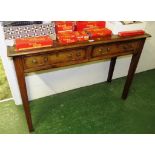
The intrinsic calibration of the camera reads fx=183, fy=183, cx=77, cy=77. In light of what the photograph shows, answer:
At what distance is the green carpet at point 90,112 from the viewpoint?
5.83ft

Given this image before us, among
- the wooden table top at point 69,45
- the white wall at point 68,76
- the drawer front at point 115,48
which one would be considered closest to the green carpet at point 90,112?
the white wall at point 68,76

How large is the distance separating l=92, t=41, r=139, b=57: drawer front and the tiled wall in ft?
1.34

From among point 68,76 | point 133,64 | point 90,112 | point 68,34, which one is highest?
point 68,34

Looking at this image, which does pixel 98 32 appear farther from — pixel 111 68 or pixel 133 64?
pixel 111 68

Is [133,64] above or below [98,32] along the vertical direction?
below

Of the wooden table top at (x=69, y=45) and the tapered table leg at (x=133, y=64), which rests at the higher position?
the wooden table top at (x=69, y=45)

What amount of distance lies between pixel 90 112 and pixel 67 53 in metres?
0.80

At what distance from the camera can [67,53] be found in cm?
142

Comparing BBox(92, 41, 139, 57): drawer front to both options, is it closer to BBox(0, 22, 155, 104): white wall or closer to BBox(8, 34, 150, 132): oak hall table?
BBox(8, 34, 150, 132): oak hall table

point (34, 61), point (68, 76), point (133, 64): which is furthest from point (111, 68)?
point (34, 61)

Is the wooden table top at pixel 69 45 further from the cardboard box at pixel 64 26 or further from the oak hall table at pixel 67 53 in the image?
the cardboard box at pixel 64 26

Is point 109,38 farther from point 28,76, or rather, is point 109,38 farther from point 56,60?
point 28,76

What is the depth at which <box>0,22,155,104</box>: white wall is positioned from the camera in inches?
73.8

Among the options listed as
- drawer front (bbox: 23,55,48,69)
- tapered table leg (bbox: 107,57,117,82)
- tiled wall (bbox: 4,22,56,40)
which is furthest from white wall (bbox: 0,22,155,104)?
drawer front (bbox: 23,55,48,69)
